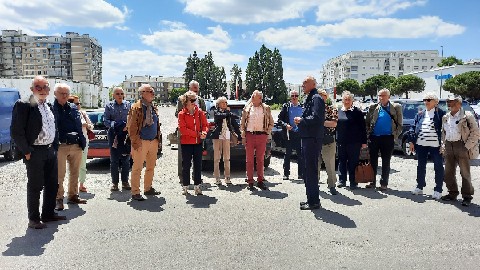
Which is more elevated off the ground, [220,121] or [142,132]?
[220,121]

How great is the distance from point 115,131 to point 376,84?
108244mm

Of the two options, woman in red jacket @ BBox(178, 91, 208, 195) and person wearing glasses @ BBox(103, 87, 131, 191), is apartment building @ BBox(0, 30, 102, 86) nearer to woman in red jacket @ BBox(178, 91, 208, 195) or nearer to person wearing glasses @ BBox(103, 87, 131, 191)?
person wearing glasses @ BBox(103, 87, 131, 191)

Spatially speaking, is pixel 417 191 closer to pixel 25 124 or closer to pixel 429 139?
pixel 429 139

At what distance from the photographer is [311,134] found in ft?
19.9

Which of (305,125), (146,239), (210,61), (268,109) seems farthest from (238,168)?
(210,61)

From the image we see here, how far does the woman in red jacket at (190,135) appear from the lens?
7082 millimetres

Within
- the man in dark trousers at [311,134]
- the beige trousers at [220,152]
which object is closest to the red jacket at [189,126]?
the beige trousers at [220,152]

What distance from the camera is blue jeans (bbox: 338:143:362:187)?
7605mm

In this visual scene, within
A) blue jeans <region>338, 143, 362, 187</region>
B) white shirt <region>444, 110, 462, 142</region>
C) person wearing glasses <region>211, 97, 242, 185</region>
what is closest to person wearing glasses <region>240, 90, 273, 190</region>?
person wearing glasses <region>211, 97, 242, 185</region>

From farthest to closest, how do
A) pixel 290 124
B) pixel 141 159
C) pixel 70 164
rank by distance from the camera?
pixel 290 124 → pixel 141 159 → pixel 70 164

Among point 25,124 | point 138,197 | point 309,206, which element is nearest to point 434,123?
point 309,206

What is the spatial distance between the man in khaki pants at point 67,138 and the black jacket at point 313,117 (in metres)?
3.66

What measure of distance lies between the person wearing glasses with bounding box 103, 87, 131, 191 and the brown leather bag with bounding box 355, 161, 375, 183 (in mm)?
4521

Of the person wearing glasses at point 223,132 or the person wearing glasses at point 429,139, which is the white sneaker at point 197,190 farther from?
the person wearing glasses at point 429,139
